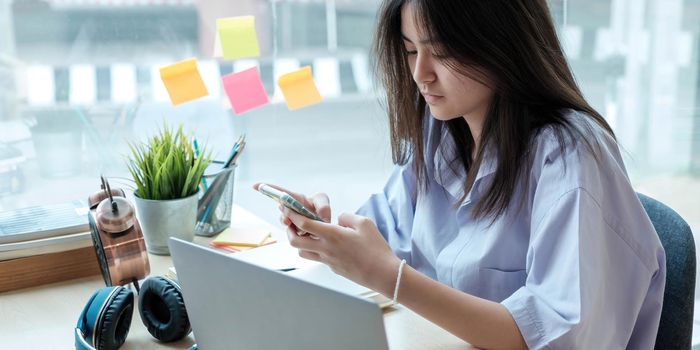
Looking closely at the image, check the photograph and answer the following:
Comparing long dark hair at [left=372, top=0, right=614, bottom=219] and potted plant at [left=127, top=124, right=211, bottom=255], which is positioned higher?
long dark hair at [left=372, top=0, right=614, bottom=219]

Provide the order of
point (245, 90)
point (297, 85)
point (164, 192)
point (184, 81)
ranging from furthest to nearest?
point (297, 85)
point (245, 90)
point (184, 81)
point (164, 192)

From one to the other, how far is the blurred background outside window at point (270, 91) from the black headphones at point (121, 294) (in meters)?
0.33

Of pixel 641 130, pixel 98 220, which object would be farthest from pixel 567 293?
pixel 641 130

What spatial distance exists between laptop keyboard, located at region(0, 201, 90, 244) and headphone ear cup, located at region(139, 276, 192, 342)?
0.31m

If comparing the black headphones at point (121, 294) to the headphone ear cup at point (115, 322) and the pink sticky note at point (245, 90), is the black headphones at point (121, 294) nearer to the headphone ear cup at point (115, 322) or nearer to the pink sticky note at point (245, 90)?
the headphone ear cup at point (115, 322)

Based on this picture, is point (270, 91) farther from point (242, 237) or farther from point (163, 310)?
point (163, 310)

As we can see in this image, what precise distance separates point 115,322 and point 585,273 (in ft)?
1.92

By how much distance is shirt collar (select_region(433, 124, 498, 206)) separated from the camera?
3.62ft

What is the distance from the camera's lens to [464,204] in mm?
1133

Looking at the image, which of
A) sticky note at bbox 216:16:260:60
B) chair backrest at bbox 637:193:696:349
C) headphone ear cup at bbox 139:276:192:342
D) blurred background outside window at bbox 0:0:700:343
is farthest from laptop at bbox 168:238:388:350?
sticky note at bbox 216:16:260:60


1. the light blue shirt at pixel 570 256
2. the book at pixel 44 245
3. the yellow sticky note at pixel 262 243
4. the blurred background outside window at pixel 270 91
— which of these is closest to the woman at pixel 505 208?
the light blue shirt at pixel 570 256

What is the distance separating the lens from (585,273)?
34.6 inches

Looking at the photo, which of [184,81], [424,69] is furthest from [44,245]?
[424,69]

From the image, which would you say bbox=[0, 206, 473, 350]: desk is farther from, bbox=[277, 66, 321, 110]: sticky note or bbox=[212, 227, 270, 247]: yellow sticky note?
bbox=[277, 66, 321, 110]: sticky note
